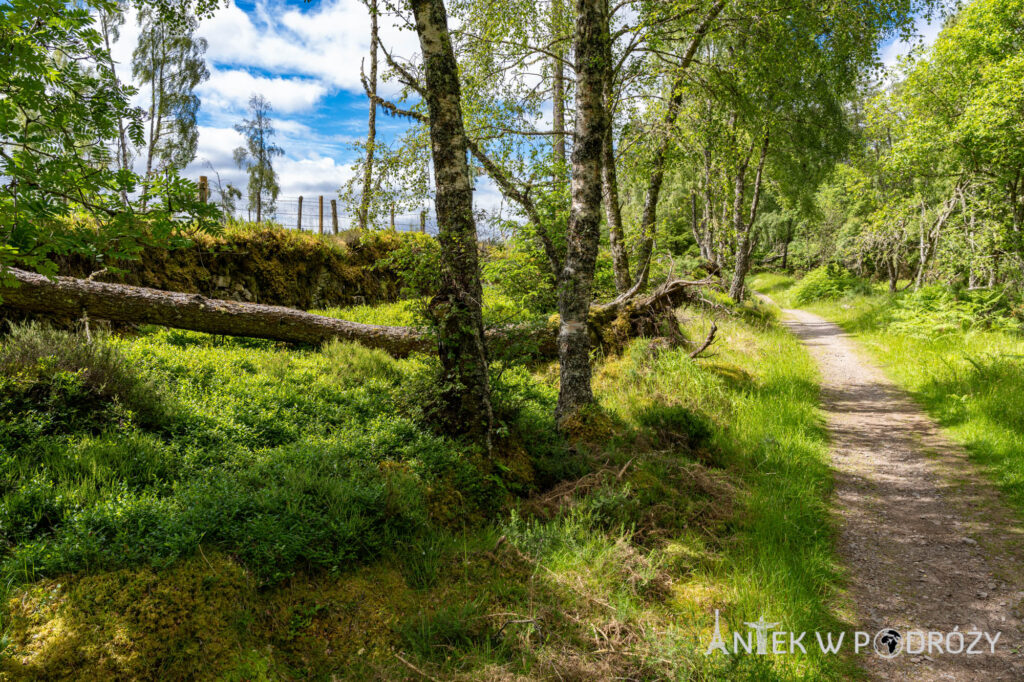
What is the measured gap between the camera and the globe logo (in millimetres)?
3364

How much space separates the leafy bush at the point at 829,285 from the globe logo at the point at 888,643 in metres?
24.5

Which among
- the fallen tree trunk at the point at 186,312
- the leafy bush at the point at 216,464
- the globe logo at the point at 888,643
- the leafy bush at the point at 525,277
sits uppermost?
the leafy bush at the point at 525,277

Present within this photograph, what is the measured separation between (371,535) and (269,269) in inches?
468

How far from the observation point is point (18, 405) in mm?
4852

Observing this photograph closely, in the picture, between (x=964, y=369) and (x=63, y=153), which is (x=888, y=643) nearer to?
(x=63, y=153)

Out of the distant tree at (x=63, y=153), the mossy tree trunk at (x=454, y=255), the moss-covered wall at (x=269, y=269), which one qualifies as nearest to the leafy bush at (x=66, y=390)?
the distant tree at (x=63, y=153)

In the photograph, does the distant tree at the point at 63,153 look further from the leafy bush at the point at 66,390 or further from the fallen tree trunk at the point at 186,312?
the fallen tree trunk at the point at 186,312

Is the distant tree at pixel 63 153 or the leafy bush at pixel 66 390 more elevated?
the distant tree at pixel 63 153

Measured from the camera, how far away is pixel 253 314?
9.20 meters

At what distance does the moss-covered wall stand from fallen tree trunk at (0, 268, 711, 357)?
1.43 metres

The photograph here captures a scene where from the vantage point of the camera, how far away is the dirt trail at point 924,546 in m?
3.32

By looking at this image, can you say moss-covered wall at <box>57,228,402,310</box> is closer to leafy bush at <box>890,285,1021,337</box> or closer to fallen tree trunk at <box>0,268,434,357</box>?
fallen tree trunk at <box>0,268,434,357</box>

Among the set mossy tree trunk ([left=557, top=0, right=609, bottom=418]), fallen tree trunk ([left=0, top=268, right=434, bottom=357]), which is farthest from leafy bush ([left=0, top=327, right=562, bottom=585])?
fallen tree trunk ([left=0, top=268, right=434, bottom=357])

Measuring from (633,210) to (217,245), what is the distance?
20.4m
